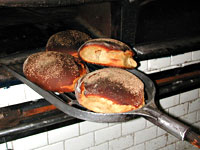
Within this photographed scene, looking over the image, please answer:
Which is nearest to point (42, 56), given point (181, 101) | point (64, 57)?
point (64, 57)

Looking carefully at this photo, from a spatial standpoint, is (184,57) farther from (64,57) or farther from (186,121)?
(64,57)

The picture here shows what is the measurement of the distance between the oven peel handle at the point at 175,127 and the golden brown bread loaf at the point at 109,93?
83mm

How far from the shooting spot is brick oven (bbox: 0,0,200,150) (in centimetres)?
89

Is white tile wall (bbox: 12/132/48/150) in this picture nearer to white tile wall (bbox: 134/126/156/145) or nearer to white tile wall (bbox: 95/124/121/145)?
white tile wall (bbox: 95/124/121/145)

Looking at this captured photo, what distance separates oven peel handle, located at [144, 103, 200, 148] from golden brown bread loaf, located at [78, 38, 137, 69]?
0.29 meters

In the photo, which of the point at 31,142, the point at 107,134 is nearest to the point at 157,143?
the point at 107,134

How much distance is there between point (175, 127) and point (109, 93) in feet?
0.69

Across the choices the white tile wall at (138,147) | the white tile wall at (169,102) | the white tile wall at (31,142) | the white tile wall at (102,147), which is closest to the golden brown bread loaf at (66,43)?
the white tile wall at (31,142)

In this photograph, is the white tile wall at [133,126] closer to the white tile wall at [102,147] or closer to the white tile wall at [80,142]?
the white tile wall at [102,147]

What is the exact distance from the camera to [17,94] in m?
1.30

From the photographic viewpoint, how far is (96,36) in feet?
4.26

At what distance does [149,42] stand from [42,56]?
32.1 inches

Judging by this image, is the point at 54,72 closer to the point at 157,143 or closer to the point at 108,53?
the point at 108,53

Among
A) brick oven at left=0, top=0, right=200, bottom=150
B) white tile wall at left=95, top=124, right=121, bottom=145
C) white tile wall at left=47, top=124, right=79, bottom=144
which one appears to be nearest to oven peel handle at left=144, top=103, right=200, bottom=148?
brick oven at left=0, top=0, right=200, bottom=150
